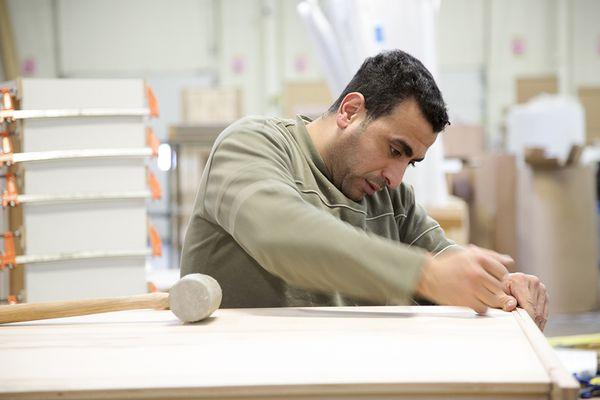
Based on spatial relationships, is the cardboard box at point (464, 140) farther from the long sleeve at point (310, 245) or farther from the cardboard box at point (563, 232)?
the long sleeve at point (310, 245)

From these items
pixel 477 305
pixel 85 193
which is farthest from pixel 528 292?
pixel 85 193

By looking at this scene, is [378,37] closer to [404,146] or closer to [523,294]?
[404,146]

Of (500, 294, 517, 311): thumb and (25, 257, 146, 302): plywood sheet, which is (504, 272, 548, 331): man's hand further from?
(25, 257, 146, 302): plywood sheet

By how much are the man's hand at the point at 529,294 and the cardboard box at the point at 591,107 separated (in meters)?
9.07

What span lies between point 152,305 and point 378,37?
2929 mm

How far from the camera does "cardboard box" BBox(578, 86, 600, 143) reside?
9.81 metres

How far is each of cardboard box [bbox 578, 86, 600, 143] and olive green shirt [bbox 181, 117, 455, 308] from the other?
881cm

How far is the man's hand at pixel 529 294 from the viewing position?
1.48 metres

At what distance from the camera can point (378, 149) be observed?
1708 millimetres

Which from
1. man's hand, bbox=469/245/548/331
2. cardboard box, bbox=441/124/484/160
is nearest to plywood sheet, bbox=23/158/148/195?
man's hand, bbox=469/245/548/331

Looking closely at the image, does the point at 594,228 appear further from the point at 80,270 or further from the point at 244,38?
the point at 244,38

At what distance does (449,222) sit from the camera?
13.2 feet

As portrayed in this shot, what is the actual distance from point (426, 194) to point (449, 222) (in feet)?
0.87

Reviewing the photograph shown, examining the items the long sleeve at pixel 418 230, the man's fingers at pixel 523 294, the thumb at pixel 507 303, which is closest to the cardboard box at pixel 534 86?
the long sleeve at pixel 418 230
